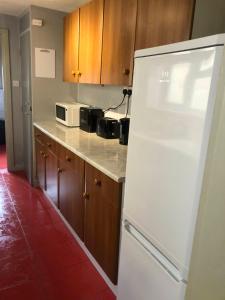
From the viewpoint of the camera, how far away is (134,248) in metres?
1.38

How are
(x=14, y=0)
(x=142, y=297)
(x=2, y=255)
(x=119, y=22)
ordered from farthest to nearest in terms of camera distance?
(x=14, y=0)
(x=2, y=255)
(x=119, y=22)
(x=142, y=297)

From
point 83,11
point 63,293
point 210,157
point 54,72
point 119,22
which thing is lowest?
point 63,293

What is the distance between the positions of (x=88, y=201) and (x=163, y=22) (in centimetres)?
137

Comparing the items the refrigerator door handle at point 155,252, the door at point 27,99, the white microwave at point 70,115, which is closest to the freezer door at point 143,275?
the refrigerator door handle at point 155,252

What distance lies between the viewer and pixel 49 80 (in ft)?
10.6

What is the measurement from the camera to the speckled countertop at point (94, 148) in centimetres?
166

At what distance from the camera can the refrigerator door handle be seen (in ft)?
3.61

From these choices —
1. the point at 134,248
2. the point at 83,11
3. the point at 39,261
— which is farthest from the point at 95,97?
the point at 134,248

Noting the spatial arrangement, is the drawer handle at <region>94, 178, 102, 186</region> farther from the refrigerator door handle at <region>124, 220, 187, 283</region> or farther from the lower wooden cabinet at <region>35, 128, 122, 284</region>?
the refrigerator door handle at <region>124, 220, 187, 283</region>

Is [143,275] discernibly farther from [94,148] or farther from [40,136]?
[40,136]

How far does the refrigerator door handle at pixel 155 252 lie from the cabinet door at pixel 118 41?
3.59 feet

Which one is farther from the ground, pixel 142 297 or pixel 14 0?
pixel 14 0

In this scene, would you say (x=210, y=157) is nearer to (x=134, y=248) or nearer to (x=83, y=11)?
(x=134, y=248)

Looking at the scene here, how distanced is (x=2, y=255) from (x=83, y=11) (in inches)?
95.1
